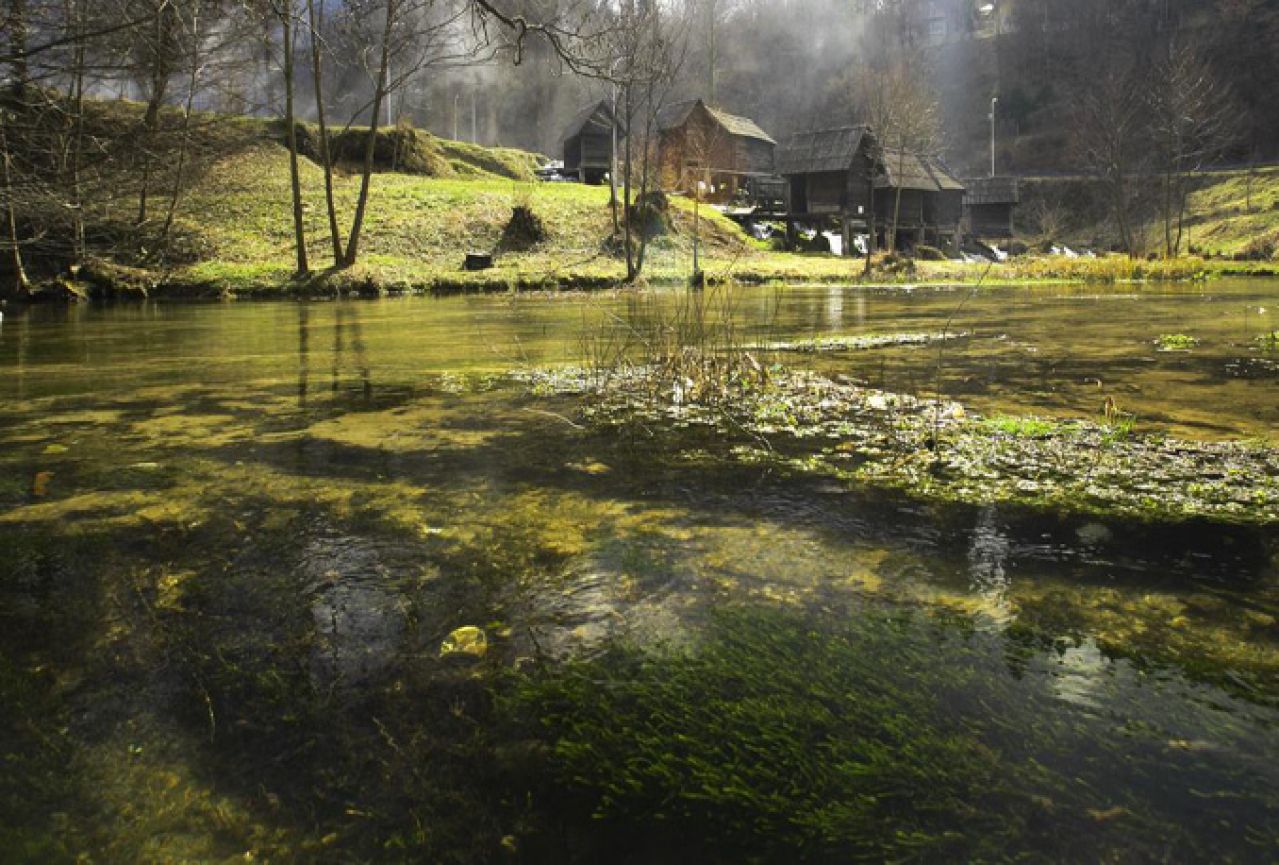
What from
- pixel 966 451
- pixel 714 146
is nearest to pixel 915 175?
pixel 714 146

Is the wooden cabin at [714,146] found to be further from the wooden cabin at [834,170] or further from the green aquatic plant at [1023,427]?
the green aquatic plant at [1023,427]

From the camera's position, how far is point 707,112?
49469 millimetres

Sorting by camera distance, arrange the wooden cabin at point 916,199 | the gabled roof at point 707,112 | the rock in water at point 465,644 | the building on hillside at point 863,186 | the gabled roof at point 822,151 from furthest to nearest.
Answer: the gabled roof at point 707,112 → the wooden cabin at point 916,199 → the building on hillside at point 863,186 → the gabled roof at point 822,151 → the rock in water at point 465,644

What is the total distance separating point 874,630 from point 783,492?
54.2 inches

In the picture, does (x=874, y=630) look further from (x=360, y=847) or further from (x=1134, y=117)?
(x=1134, y=117)

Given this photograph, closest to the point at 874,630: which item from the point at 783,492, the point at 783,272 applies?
the point at 783,492

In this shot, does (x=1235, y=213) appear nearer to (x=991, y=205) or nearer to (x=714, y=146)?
(x=991, y=205)

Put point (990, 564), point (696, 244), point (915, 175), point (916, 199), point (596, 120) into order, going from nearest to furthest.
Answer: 1. point (990, 564)
2. point (696, 244)
3. point (915, 175)
4. point (916, 199)
5. point (596, 120)

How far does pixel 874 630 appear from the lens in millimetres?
2242

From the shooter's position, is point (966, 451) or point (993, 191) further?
point (993, 191)

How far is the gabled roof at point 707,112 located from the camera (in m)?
49.2

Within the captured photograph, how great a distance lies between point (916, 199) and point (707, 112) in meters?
13.4

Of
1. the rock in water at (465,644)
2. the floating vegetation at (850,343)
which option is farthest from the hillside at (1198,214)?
the rock in water at (465,644)

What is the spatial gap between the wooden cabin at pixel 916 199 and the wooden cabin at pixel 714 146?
29.0 feet
